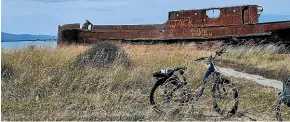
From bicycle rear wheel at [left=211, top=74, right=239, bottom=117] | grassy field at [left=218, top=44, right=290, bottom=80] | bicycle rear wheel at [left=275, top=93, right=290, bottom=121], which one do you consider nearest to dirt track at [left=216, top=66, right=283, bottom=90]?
grassy field at [left=218, top=44, right=290, bottom=80]

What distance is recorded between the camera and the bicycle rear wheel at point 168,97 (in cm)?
736

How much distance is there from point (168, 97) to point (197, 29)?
Result: 2117 cm

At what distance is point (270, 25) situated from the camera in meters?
25.4

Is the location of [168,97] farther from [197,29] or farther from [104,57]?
[197,29]

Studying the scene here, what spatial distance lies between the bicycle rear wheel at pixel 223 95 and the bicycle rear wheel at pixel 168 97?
50 centimetres

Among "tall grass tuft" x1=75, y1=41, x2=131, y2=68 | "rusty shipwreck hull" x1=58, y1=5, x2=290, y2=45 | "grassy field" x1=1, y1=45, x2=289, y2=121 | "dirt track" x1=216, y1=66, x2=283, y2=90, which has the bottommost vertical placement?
"dirt track" x1=216, y1=66, x2=283, y2=90

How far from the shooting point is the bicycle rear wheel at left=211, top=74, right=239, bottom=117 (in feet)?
24.8

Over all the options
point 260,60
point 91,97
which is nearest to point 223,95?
point 91,97

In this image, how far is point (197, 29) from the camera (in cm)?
2848

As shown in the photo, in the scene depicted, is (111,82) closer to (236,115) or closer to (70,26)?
(236,115)

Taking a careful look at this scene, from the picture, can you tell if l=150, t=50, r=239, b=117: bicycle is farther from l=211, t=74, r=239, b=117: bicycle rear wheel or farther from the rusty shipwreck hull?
the rusty shipwreck hull

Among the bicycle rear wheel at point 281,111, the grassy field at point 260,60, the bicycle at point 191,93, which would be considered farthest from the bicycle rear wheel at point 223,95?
the grassy field at point 260,60

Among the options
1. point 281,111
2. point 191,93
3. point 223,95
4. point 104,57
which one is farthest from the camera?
point 104,57

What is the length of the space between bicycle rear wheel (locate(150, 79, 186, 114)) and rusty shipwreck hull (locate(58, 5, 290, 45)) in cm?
1817
